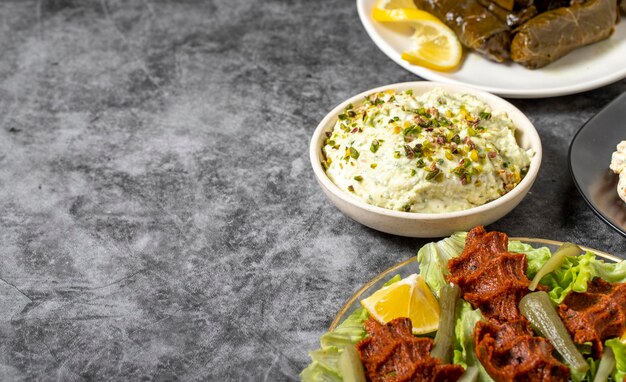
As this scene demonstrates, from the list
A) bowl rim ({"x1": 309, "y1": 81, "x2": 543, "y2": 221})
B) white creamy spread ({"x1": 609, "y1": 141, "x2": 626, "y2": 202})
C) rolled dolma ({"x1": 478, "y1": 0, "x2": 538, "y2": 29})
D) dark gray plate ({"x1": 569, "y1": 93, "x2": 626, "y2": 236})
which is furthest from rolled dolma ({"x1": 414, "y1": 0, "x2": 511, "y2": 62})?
white creamy spread ({"x1": 609, "y1": 141, "x2": 626, "y2": 202})

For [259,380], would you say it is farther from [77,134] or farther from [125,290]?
[77,134]

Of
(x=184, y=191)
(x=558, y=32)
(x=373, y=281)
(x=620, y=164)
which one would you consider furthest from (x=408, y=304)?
(x=558, y=32)

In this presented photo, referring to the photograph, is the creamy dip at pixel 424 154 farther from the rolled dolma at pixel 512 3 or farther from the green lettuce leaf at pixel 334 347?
the rolled dolma at pixel 512 3

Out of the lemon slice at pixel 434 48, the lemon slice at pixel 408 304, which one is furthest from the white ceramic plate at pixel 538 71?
the lemon slice at pixel 408 304

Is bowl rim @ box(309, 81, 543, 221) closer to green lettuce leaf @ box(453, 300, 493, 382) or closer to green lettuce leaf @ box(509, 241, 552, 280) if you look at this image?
green lettuce leaf @ box(509, 241, 552, 280)

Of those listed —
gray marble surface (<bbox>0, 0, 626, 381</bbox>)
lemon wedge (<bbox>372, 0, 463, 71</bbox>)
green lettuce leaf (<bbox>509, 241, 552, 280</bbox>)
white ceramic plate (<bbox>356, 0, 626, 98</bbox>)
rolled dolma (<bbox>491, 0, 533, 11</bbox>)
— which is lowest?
gray marble surface (<bbox>0, 0, 626, 381</bbox>)
